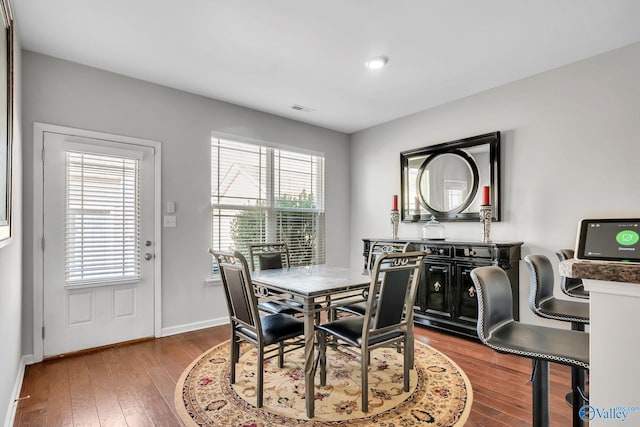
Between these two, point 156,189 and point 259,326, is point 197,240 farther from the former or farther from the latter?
point 259,326

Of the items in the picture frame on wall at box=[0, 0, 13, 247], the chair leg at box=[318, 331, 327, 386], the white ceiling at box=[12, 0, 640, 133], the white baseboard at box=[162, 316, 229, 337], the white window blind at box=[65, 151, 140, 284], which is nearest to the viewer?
the picture frame on wall at box=[0, 0, 13, 247]

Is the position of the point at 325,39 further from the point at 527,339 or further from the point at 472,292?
the point at 472,292

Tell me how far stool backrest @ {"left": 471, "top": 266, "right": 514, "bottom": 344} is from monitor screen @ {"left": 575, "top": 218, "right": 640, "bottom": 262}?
577 millimetres

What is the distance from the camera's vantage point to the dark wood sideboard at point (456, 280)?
3.30 metres

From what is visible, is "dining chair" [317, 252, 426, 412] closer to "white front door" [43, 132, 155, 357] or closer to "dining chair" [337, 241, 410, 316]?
"dining chair" [337, 241, 410, 316]

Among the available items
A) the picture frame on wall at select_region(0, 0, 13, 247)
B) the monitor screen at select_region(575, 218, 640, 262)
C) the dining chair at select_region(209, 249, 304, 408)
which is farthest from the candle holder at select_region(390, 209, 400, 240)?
the picture frame on wall at select_region(0, 0, 13, 247)

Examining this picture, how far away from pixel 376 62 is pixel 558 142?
6.07ft

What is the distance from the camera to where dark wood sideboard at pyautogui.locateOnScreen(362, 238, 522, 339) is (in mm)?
3303

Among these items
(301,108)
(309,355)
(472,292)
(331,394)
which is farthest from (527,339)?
(301,108)

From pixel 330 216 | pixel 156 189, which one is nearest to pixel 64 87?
pixel 156 189

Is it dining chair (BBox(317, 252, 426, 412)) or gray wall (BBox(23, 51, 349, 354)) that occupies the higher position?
gray wall (BBox(23, 51, 349, 354))

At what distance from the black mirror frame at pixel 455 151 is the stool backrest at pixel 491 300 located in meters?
2.25

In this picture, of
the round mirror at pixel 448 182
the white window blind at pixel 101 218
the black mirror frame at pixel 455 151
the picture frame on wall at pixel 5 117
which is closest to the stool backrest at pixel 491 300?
the picture frame on wall at pixel 5 117

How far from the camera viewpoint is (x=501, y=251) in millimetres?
3236
